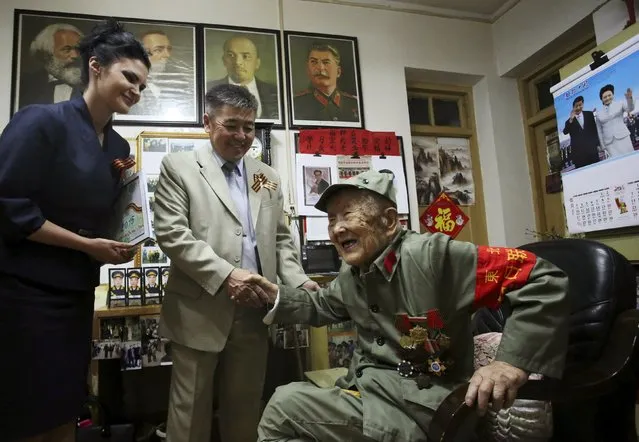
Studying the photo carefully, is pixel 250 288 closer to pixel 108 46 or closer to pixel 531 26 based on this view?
pixel 108 46

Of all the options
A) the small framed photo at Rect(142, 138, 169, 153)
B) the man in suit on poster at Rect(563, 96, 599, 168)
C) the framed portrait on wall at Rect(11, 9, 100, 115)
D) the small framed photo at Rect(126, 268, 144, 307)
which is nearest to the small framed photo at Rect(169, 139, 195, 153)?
the small framed photo at Rect(142, 138, 169, 153)

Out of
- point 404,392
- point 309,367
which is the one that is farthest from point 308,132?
point 404,392

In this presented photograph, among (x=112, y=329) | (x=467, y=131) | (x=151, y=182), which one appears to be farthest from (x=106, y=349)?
(x=467, y=131)

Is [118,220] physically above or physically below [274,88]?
below

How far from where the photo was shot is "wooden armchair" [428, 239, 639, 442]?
104cm

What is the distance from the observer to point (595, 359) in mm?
1300

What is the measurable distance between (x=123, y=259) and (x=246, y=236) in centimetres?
41

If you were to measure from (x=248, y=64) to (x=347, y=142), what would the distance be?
2.77 ft

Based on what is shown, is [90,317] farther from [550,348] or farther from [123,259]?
[550,348]

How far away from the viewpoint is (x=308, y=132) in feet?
9.81

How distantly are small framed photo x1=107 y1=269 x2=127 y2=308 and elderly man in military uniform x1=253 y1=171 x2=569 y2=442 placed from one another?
47.9 inches

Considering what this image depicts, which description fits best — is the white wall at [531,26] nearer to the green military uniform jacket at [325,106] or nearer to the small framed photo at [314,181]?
the green military uniform jacket at [325,106]

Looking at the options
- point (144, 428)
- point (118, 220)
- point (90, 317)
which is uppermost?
point (118, 220)

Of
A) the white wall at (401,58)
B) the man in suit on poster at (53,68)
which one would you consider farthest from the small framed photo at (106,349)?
the man in suit on poster at (53,68)
